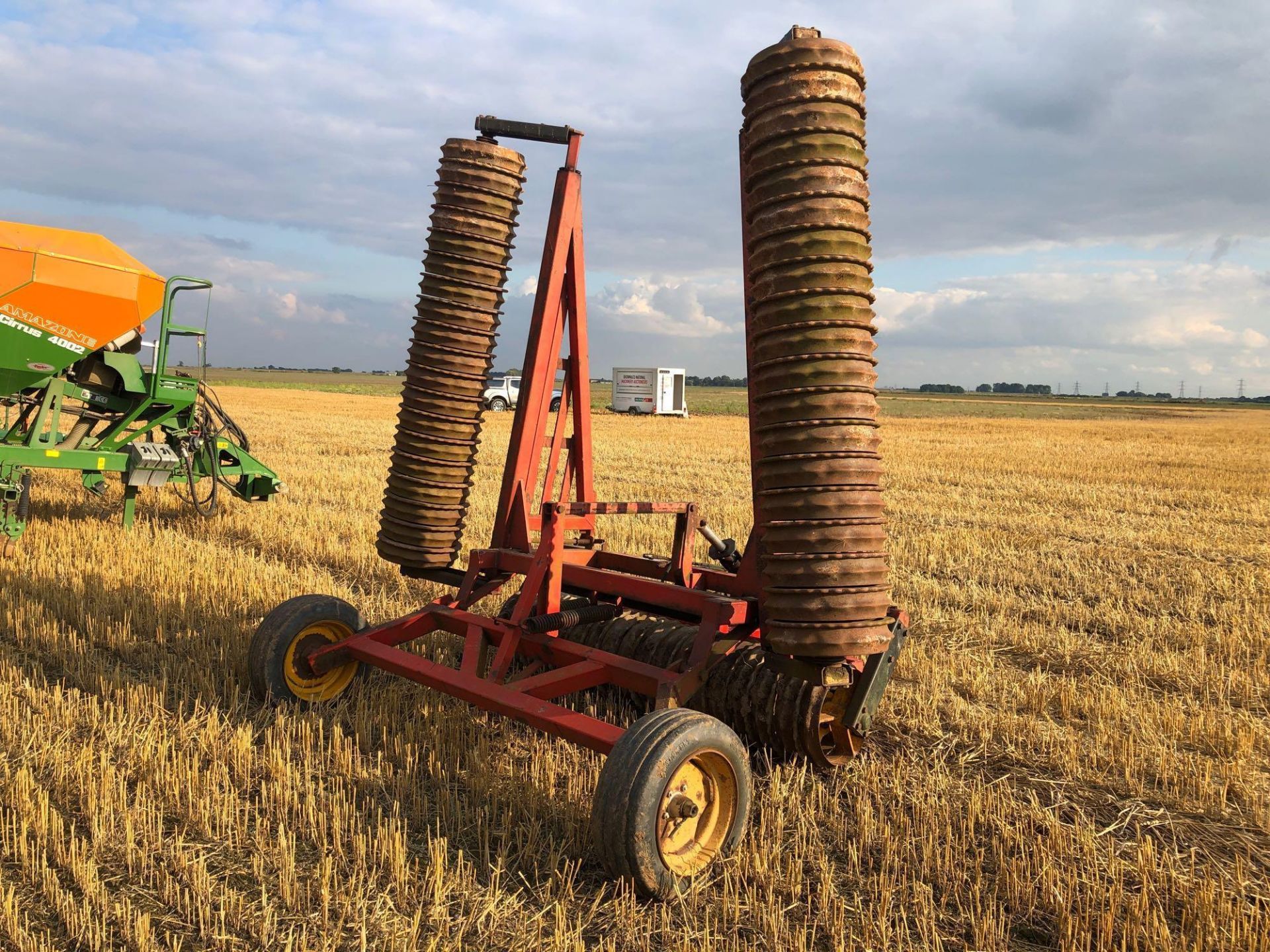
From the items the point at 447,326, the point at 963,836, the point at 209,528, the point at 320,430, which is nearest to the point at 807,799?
the point at 963,836

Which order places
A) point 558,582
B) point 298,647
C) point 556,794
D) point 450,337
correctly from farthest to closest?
point 450,337
point 298,647
point 558,582
point 556,794

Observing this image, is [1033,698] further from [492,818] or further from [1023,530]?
[1023,530]

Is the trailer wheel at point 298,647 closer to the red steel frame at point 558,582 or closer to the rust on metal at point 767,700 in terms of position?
the red steel frame at point 558,582

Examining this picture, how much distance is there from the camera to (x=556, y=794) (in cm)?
397

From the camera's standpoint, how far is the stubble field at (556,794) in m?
3.06

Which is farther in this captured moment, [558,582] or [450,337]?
[450,337]

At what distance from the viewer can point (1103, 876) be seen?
341 centimetres

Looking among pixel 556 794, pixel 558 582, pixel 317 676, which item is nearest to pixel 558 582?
pixel 558 582

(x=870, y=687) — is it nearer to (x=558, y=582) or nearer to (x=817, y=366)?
(x=817, y=366)

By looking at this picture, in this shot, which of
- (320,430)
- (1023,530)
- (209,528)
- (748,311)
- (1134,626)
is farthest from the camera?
(320,430)

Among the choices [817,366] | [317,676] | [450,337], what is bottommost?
[317,676]

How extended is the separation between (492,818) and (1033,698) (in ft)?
10.5

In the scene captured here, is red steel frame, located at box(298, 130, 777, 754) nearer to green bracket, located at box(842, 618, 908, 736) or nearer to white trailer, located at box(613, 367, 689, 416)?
green bracket, located at box(842, 618, 908, 736)

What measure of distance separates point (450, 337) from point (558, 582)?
148cm
